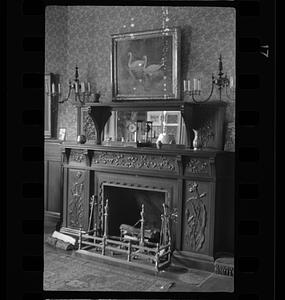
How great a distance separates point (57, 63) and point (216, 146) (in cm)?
130

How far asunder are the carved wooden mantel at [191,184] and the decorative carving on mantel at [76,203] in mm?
261

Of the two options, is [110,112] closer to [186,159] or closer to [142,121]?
[142,121]

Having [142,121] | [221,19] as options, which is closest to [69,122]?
[142,121]

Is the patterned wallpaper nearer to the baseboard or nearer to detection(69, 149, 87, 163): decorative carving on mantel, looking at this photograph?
detection(69, 149, 87, 163): decorative carving on mantel

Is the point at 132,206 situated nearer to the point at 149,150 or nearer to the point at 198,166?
the point at 149,150

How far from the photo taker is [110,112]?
9.44 ft

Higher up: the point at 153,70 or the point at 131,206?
the point at 153,70

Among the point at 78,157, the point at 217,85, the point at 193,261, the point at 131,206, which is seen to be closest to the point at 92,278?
the point at 193,261

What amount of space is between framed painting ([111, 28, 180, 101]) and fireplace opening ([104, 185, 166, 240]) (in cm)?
58

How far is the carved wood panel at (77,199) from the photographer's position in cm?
276

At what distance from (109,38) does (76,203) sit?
1074 millimetres

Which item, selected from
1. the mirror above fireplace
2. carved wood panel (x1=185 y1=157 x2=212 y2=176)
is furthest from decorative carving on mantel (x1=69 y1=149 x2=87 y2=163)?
carved wood panel (x1=185 y1=157 x2=212 y2=176)

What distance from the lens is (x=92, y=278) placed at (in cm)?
220
